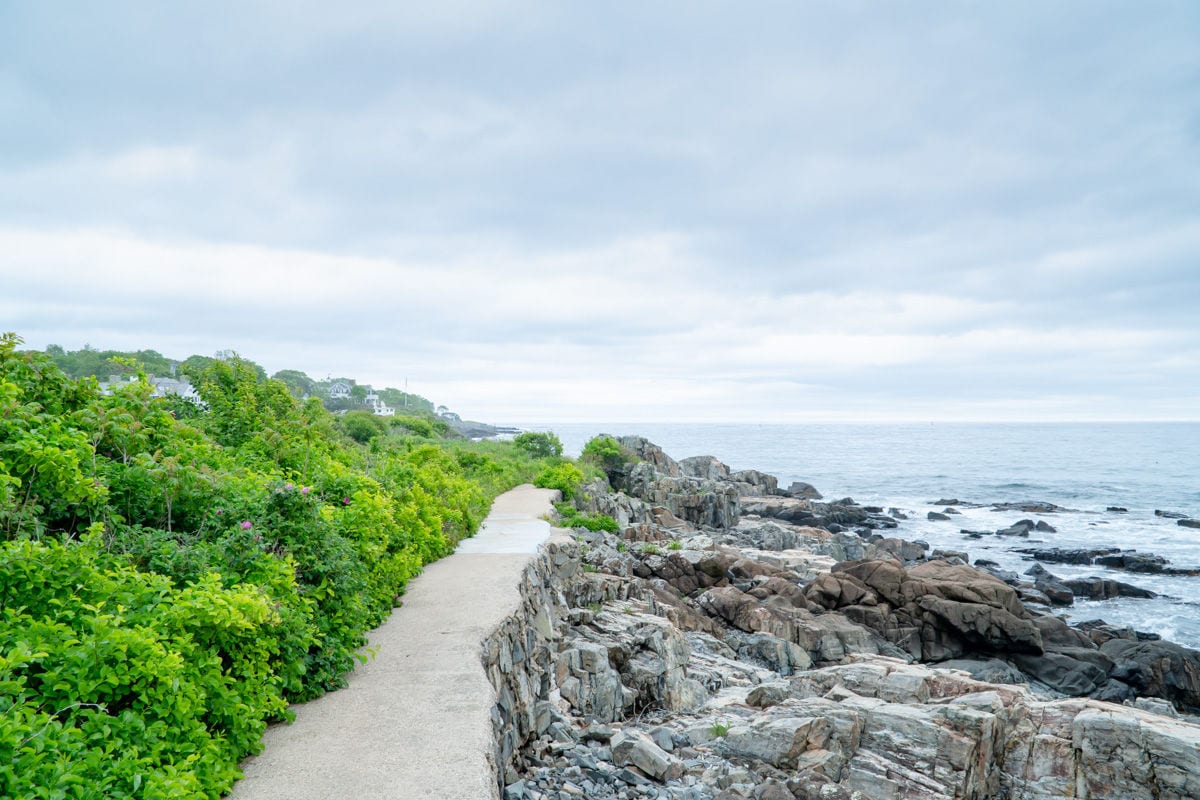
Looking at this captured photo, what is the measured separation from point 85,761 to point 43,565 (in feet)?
5.90

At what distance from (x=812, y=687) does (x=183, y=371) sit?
13.1m

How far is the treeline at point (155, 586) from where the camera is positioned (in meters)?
4.71

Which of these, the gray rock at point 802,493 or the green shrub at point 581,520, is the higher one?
the green shrub at point 581,520

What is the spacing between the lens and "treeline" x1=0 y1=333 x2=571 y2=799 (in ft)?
15.5

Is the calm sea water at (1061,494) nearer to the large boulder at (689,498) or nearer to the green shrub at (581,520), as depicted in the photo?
the large boulder at (689,498)

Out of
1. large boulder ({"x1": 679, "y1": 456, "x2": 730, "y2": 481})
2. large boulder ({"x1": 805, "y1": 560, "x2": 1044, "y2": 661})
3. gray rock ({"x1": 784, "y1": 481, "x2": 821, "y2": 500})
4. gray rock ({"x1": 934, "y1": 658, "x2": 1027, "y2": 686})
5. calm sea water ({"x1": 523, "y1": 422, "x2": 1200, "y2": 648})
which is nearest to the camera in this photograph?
gray rock ({"x1": 934, "y1": 658, "x2": 1027, "y2": 686})

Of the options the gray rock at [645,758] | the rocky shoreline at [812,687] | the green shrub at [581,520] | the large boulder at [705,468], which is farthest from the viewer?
the large boulder at [705,468]

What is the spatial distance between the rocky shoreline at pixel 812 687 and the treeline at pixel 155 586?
243cm

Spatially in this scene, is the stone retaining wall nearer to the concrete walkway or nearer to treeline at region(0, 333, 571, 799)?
the concrete walkway

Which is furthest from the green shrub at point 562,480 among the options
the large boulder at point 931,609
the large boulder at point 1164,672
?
the large boulder at point 1164,672

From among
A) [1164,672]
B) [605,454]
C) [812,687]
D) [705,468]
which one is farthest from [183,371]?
[705,468]

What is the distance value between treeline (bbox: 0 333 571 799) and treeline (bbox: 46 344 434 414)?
109 centimetres

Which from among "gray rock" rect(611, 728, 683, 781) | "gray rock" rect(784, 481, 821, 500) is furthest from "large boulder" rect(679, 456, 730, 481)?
"gray rock" rect(611, 728, 683, 781)

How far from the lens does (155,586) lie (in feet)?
19.5
